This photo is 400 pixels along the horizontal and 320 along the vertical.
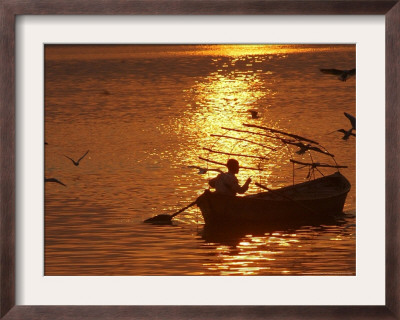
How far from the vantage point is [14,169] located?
344 centimetres

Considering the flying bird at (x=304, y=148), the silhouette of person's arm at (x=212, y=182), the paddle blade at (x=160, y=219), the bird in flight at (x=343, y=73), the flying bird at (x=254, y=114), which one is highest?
the bird in flight at (x=343, y=73)

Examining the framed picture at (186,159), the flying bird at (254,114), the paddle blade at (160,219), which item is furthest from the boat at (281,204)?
the flying bird at (254,114)

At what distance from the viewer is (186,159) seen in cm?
356

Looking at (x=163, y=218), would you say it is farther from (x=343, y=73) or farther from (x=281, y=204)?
(x=343, y=73)

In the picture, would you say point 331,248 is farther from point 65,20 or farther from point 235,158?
point 65,20

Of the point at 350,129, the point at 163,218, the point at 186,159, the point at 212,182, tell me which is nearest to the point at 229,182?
the point at 212,182

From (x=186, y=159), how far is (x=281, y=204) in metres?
0.40

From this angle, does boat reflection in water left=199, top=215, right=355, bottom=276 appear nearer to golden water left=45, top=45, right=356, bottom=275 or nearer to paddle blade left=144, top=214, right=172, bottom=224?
golden water left=45, top=45, right=356, bottom=275

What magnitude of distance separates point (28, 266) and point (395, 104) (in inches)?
57.8

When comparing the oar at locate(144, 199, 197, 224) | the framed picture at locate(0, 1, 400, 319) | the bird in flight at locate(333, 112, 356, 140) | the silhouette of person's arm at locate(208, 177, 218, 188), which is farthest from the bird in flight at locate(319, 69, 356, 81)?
the oar at locate(144, 199, 197, 224)

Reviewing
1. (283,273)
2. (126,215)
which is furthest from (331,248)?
(126,215)

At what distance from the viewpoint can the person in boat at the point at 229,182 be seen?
3535mm

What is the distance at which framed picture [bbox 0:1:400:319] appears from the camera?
11.3ft

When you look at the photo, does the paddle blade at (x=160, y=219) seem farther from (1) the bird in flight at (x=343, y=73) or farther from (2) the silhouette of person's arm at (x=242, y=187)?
(1) the bird in flight at (x=343, y=73)
